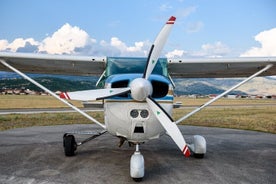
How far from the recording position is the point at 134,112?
5152mm

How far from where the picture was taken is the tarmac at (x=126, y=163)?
5.46 m

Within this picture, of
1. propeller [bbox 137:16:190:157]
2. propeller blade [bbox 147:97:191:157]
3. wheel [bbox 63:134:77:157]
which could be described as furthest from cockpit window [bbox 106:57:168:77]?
wheel [bbox 63:134:77:157]

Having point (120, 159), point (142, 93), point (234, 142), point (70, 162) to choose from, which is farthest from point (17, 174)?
point (234, 142)

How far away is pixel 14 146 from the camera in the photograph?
877 centimetres

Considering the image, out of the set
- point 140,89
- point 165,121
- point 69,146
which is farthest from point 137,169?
point 69,146

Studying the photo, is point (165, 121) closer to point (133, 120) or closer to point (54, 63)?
point (133, 120)

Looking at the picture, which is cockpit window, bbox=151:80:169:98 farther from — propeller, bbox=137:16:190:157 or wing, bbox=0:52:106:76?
wing, bbox=0:52:106:76

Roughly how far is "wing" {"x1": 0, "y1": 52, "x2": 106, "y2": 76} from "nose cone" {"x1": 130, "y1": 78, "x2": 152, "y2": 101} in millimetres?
2680

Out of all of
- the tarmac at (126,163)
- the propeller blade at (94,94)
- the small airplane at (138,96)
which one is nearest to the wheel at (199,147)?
the small airplane at (138,96)

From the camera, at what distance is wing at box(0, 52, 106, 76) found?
7.57 metres

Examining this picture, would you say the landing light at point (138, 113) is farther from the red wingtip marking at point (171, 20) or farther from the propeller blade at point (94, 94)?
the red wingtip marking at point (171, 20)

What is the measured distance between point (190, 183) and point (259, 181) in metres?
1.33

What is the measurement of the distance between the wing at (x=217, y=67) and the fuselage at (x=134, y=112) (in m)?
2.01

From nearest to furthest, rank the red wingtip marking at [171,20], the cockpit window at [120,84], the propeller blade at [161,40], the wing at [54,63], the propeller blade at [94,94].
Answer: the propeller blade at [94,94]
the cockpit window at [120,84]
the propeller blade at [161,40]
the red wingtip marking at [171,20]
the wing at [54,63]
